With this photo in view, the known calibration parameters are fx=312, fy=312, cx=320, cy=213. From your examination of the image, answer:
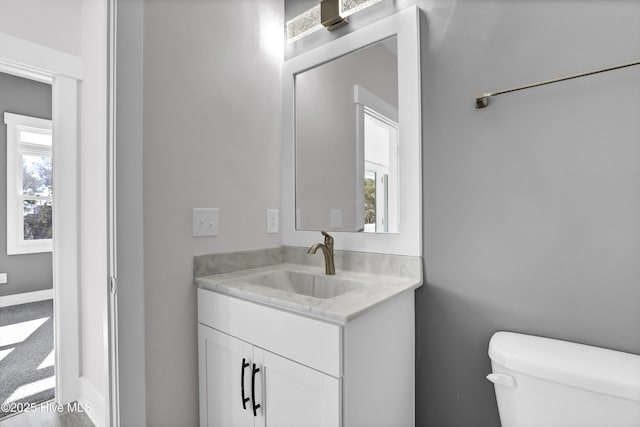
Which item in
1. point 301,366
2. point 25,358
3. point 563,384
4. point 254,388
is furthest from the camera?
point 25,358

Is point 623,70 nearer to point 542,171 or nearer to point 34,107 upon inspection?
point 542,171

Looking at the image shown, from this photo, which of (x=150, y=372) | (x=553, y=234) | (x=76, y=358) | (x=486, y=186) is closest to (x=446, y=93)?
(x=486, y=186)

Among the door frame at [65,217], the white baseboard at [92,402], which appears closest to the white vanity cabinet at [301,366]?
the white baseboard at [92,402]

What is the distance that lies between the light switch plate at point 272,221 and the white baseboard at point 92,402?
3.99ft

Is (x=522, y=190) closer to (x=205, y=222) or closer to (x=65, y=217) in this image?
(x=205, y=222)

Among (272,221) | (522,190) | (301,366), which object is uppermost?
(522,190)

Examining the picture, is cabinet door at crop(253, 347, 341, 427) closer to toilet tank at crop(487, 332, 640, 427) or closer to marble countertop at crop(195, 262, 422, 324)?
marble countertop at crop(195, 262, 422, 324)

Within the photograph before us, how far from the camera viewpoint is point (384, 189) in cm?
132

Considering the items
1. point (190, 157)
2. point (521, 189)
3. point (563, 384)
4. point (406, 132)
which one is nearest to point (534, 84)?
point (521, 189)

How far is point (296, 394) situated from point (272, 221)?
34.0 inches

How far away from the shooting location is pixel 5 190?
11.4 ft

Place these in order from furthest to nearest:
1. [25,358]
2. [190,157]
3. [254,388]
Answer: [25,358] < [190,157] < [254,388]

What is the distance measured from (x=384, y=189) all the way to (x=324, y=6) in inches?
36.5

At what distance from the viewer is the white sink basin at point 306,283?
1.29 meters
